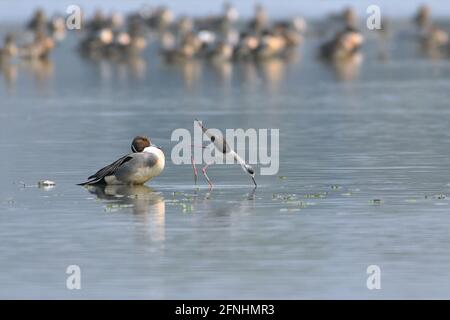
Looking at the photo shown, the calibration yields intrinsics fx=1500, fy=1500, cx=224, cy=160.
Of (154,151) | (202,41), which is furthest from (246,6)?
(154,151)

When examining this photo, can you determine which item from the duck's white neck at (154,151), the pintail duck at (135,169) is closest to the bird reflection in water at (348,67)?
the duck's white neck at (154,151)

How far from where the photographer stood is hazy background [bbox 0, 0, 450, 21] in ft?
391

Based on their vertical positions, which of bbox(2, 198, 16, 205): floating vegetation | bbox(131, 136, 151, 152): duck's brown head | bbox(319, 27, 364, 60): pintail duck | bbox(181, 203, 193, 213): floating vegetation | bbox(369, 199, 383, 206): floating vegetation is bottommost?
bbox(181, 203, 193, 213): floating vegetation

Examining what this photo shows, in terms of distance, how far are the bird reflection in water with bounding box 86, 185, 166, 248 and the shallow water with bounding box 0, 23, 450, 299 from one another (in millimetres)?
27

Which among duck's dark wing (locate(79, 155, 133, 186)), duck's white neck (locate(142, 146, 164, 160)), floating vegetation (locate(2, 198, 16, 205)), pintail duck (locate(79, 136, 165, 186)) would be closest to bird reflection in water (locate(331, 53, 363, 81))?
duck's white neck (locate(142, 146, 164, 160))

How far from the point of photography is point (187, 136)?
98.5 feet

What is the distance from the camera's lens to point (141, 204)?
20203 millimetres

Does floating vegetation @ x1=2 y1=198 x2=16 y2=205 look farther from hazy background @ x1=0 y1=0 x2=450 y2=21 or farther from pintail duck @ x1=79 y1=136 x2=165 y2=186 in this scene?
hazy background @ x1=0 y1=0 x2=450 y2=21

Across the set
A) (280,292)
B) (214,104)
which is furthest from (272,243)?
(214,104)

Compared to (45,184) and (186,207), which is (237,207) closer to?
(186,207)

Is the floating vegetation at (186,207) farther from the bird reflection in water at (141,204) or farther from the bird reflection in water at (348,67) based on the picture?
the bird reflection in water at (348,67)

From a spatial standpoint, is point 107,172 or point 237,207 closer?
point 237,207

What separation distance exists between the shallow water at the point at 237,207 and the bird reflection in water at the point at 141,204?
0.09 feet

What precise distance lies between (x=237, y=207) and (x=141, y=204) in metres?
1.38
